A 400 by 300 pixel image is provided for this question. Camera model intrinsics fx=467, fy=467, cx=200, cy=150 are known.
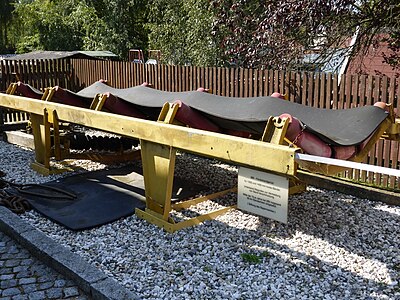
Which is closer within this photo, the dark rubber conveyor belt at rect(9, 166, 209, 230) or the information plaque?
the information plaque

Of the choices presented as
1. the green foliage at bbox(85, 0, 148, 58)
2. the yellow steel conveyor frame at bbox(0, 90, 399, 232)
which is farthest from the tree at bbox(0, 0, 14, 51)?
the yellow steel conveyor frame at bbox(0, 90, 399, 232)

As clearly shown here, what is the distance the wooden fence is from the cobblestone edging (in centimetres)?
379

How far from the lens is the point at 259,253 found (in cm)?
378

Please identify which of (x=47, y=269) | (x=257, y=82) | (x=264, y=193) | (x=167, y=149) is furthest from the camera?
(x=257, y=82)

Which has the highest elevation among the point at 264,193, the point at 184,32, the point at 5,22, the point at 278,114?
the point at 5,22

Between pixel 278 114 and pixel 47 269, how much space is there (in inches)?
94.3

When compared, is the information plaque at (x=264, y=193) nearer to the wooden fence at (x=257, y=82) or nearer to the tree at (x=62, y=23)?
the wooden fence at (x=257, y=82)

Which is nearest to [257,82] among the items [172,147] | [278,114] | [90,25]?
[278,114]

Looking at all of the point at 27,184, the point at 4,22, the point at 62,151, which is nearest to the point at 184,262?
the point at 27,184

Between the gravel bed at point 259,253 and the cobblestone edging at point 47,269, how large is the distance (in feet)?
0.44

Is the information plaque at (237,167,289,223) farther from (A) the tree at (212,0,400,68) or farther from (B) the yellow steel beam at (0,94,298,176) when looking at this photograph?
(A) the tree at (212,0,400,68)

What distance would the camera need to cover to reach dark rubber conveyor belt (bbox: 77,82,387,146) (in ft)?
12.7

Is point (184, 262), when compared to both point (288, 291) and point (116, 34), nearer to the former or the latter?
point (288, 291)

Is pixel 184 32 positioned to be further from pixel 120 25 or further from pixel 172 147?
pixel 172 147
